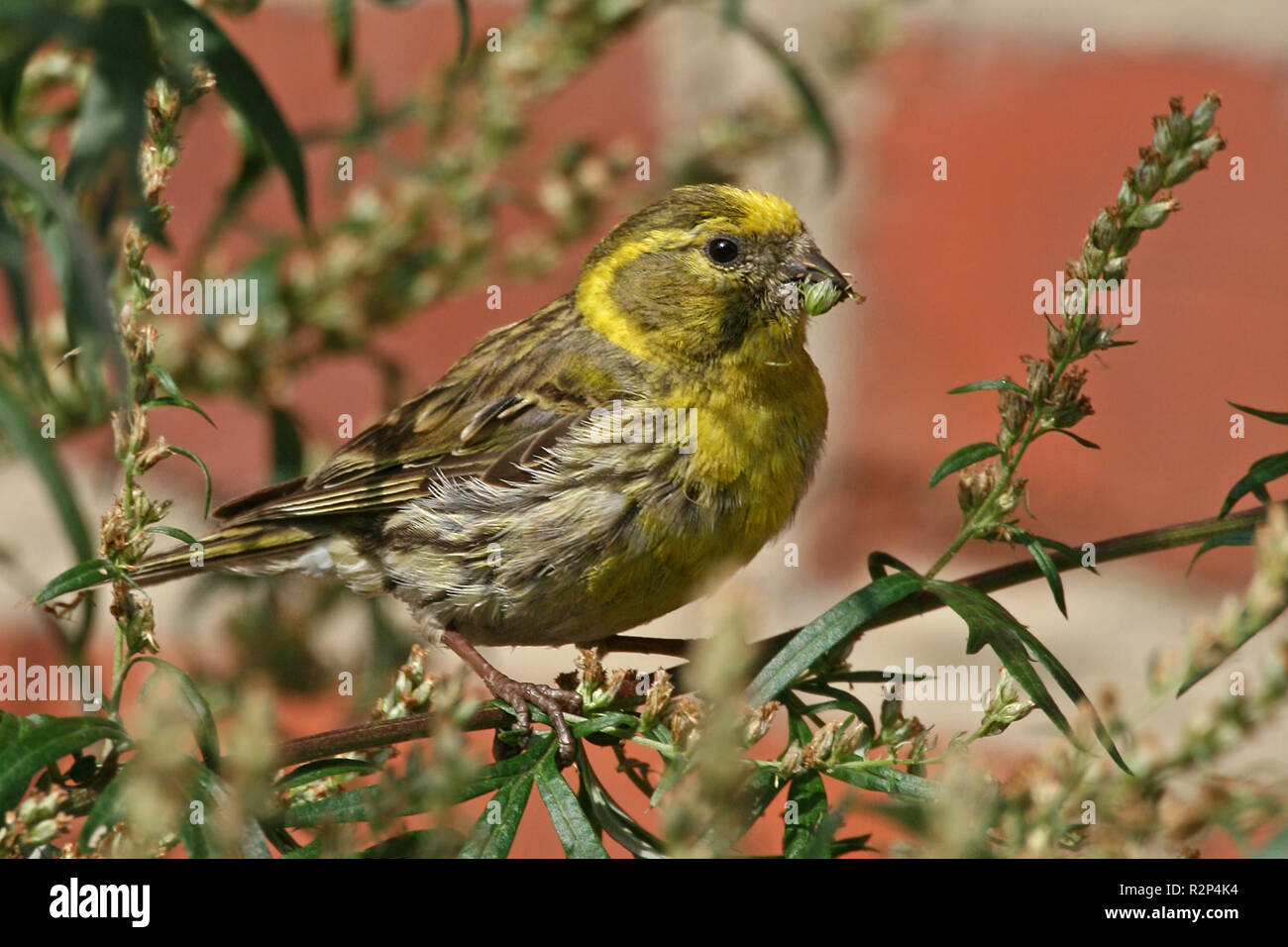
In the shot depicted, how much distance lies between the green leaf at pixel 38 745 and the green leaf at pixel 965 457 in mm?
483

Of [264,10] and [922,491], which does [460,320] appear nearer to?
[264,10]

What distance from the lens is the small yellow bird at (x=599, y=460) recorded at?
137 cm

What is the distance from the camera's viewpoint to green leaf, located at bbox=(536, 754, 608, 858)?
2.56ft

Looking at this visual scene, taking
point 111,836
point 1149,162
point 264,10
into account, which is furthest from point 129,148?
point 264,10

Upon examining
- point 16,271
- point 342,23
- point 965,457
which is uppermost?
point 342,23

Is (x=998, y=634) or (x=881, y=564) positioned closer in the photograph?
(x=998, y=634)

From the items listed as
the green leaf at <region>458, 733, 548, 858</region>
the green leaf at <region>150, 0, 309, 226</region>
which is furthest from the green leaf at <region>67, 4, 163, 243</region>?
the green leaf at <region>458, 733, 548, 858</region>

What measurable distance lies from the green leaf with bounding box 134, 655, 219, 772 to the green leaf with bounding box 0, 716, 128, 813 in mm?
32

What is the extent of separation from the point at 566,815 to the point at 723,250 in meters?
0.83

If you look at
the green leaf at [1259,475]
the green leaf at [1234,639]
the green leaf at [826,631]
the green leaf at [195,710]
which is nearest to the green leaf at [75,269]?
the green leaf at [195,710]

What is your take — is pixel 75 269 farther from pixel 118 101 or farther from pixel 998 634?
pixel 998 634

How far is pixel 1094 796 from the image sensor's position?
26.4 inches

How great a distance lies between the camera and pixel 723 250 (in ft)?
4.94

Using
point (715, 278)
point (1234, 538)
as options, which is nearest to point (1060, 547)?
point (1234, 538)
